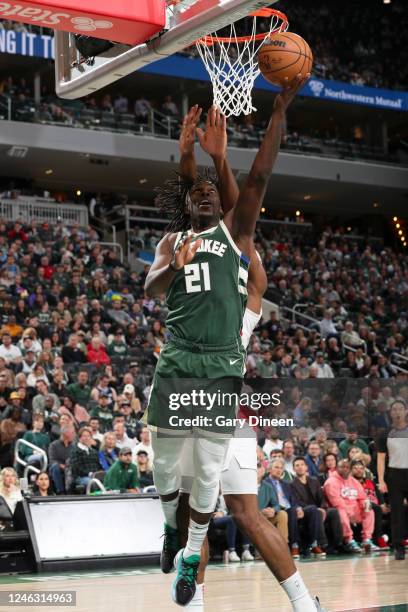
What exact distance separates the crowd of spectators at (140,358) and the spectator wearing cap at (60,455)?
0.05ft

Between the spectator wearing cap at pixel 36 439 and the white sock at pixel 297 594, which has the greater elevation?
the white sock at pixel 297 594

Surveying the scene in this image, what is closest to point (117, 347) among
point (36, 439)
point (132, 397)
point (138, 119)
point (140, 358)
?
point (140, 358)

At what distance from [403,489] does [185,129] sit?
682 cm

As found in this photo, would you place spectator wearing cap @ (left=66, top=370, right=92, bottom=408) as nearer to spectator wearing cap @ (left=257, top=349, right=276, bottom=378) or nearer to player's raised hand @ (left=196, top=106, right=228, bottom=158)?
spectator wearing cap @ (left=257, top=349, right=276, bottom=378)

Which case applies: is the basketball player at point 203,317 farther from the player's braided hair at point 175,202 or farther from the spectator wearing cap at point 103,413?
the spectator wearing cap at point 103,413

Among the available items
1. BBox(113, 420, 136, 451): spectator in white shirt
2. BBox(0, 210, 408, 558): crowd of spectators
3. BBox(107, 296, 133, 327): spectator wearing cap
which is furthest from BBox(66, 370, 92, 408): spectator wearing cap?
BBox(107, 296, 133, 327): spectator wearing cap

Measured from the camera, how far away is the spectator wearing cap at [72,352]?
15.3 meters

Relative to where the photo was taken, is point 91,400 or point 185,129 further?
point 91,400

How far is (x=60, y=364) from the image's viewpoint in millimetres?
14102

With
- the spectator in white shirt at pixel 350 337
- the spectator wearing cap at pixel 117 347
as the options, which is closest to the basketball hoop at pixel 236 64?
the spectator wearing cap at pixel 117 347

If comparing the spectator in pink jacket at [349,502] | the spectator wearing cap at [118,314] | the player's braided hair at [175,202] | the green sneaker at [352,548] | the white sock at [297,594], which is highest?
the player's braided hair at [175,202]

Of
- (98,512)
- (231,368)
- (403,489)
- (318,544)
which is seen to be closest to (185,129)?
(231,368)

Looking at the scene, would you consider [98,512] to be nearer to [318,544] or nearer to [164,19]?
[318,544]

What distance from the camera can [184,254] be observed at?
4914 mm
